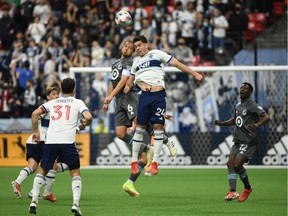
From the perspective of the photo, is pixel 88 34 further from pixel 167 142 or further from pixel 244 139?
pixel 244 139

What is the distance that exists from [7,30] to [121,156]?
7.86m

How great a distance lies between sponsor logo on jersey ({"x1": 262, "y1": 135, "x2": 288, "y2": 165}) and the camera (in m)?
20.7

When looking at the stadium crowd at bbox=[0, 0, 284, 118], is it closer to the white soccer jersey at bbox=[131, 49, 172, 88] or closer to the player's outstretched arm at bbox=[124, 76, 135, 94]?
the player's outstretched arm at bbox=[124, 76, 135, 94]

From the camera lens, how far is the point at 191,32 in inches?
980

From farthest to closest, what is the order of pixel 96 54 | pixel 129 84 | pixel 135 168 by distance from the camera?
1. pixel 96 54
2. pixel 129 84
3. pixel 135 168

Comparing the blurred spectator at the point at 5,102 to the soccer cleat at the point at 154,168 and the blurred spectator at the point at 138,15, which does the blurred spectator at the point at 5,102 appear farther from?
the soccer cleat at the point at 154,168

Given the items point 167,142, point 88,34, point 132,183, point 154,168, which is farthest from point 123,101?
point 88,34

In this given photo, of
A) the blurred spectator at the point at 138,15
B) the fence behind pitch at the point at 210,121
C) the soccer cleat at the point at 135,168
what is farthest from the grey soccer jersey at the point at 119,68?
the blurred spectator at the point at 138,15

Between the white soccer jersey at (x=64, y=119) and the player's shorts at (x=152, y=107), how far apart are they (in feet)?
9.00

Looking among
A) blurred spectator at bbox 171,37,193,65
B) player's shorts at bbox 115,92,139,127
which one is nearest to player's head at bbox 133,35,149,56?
player's shorts at bbox 115,92,139,127

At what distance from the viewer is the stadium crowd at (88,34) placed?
23891 millimetres

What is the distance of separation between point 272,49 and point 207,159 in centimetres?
454

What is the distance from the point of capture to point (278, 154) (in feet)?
68.3

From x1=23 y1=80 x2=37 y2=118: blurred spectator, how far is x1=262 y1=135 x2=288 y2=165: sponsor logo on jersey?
22.2ft
